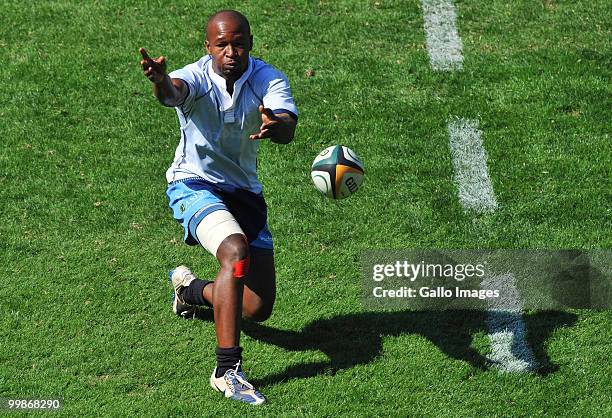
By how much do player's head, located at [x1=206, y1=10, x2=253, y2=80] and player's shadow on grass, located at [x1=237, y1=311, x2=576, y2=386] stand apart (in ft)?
6.36

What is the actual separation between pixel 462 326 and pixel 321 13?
16.7ft

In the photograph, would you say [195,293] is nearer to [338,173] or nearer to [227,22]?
[338,173]

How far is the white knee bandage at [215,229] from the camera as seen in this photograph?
277 inches

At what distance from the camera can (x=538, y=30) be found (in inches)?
453

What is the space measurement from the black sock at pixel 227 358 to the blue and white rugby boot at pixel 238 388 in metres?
0.03

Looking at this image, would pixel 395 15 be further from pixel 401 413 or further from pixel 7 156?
pixel 401 413

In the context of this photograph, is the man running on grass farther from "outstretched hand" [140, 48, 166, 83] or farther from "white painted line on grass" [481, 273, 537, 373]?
"white painted line on grass" [481, 273, 537, 373]

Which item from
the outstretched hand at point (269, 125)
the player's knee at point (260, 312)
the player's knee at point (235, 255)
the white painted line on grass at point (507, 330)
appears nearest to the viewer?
the outstretched hand at point (269, 125)

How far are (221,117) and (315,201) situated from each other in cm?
217

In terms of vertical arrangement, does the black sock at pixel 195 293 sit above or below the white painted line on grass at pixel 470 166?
above

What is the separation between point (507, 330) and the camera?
25.6 feet

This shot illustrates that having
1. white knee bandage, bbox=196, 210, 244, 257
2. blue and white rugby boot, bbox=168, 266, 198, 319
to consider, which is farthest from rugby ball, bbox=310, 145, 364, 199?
blue and white rugby boot, bbox=168, 266, 198, 319

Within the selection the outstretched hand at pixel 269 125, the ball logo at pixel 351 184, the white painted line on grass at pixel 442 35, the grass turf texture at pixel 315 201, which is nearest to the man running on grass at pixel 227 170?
the outstretched hand at pixel 269 125

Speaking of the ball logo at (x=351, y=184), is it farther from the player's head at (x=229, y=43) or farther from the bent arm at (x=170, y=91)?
the bent arm at (x=170, y=91)
